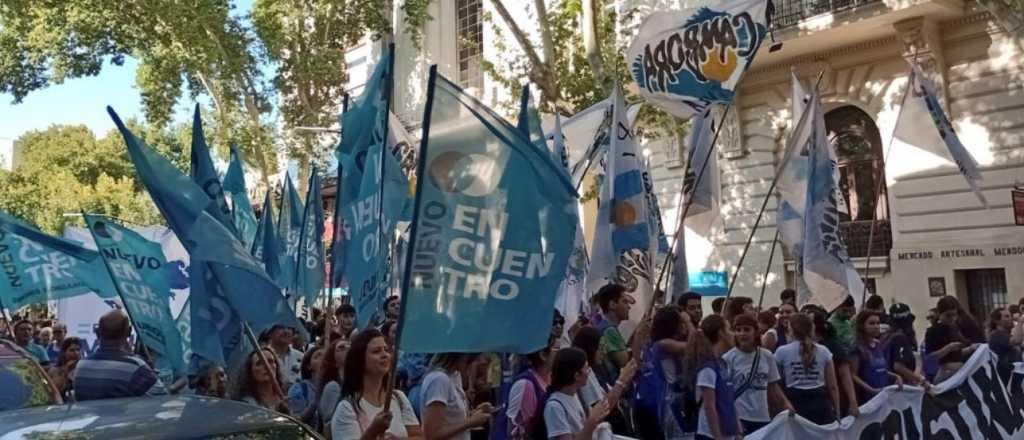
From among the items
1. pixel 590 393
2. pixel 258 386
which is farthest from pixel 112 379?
pixel 590 393

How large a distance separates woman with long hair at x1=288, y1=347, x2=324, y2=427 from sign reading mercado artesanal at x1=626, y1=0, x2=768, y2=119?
3.99 m

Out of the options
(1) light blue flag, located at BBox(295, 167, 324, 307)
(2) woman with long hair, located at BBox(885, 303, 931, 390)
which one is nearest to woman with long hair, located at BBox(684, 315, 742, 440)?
(2) woman with long hair, located at BBox(885, 303, 931, 390)

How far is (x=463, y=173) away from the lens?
400 cm

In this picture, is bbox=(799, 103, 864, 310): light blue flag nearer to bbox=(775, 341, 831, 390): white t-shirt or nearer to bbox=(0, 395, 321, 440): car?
bbox=(775, 341, 831, 390): white t-shirt

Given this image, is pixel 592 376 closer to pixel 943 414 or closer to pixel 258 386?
pixel 258 386

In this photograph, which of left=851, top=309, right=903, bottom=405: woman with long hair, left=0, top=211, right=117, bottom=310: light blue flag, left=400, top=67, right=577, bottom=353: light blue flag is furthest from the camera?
left=0, top=211, right=117, bottom=310: light blue flag

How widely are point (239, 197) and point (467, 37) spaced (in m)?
16.0

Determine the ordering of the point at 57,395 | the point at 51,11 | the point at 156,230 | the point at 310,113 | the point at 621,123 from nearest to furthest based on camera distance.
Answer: the point at 57,395 → the point at 621,123 → the point at 156,230 → the point at 51,11 → the point at 310,113

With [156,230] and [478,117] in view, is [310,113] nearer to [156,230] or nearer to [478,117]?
[156,230]

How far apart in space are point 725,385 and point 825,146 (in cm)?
422

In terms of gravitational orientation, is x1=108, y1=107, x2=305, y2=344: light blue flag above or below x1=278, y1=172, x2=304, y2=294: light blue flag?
below


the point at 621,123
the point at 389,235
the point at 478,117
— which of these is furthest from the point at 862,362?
the point at 478,117

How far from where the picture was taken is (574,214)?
416 centimetres

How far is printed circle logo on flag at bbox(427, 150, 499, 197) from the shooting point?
3930mm
